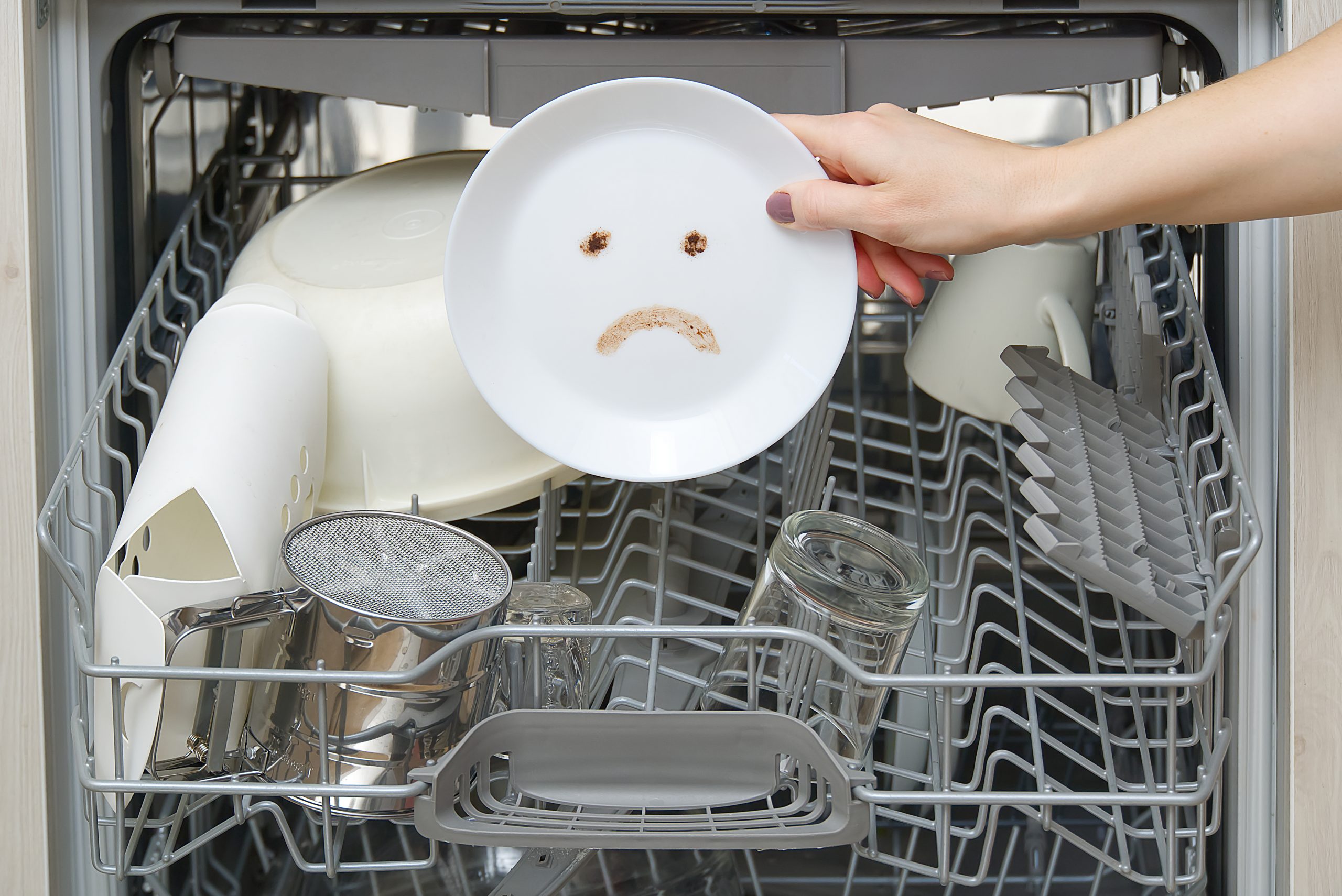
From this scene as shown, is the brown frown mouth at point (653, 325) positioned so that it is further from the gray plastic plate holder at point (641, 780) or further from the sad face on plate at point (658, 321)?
the gray plastic plate holder at point (641, 780)

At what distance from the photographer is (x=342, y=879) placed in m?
0.94

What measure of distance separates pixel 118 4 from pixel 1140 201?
665mm

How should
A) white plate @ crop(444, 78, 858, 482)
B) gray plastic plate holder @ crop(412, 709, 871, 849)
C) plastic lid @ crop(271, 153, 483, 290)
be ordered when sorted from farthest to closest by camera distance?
plastic lid @ crop(271, 153, 483, 290) < white plate @ crop(444, 78, 858, 482) < gray plastic plate holder @ crop(412, 709, 871, 849)

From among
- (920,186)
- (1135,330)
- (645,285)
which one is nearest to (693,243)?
(645,285)

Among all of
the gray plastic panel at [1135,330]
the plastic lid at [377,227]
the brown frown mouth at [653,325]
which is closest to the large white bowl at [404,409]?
the plastic lid at [377,227]

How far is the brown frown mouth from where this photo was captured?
2.26 ft

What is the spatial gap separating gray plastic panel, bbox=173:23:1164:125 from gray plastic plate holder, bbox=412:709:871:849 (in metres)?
0.40

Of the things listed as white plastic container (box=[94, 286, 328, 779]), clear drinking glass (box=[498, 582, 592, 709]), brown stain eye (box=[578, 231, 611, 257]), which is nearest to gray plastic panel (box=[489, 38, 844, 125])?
brown stain eye (box=[578, 231, 611, 257])

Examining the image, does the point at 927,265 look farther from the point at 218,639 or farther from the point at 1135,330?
the point at 218,639

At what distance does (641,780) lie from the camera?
582 mm

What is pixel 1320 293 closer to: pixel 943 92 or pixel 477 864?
pixel 943 92

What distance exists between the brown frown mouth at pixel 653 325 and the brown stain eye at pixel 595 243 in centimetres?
4

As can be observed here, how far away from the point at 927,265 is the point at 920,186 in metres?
0.10

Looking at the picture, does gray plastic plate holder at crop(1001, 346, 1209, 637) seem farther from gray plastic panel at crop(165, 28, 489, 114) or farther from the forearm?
gray plastic panel at crop(165, 28, 489, 114)
